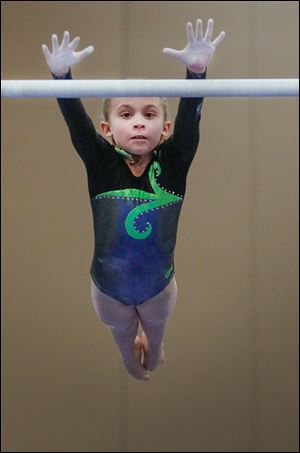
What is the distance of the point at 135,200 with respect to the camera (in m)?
1.38

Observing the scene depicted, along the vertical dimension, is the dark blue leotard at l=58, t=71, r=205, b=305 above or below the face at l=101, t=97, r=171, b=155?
below

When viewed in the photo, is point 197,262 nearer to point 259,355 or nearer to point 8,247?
point 259,355

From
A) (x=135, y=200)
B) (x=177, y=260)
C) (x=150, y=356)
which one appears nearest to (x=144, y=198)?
(x=135, y=200)

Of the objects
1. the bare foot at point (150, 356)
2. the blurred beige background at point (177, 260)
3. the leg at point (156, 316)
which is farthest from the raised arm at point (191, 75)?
the blurred beige background at point (177, 260)

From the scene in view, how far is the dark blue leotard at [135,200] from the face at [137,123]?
3 centimetres

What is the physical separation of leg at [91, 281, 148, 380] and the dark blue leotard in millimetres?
76

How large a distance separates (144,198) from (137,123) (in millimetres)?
132

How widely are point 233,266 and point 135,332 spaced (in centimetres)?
112

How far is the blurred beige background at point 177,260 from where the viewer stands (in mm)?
2592

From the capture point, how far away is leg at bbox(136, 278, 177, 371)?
4.85 feet

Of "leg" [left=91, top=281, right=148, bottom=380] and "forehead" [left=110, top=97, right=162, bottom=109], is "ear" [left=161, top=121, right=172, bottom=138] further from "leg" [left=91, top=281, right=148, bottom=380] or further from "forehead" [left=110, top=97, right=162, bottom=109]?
"leg" [left=91, top=281, right=148, bottom=380]

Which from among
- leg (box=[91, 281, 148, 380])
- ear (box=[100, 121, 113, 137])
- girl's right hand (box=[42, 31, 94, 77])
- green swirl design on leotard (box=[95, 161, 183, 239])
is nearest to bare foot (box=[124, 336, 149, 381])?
leg (box=[91, 281, 148, 380])

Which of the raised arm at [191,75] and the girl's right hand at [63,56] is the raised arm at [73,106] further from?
the raised arm at [191,75]

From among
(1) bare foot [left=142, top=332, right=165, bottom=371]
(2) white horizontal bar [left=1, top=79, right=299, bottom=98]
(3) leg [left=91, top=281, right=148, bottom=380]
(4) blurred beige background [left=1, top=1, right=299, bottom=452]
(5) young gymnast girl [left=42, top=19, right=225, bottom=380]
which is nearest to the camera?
(2) white horizontal bar [left=1, top=79, right=299, bottom=98]
